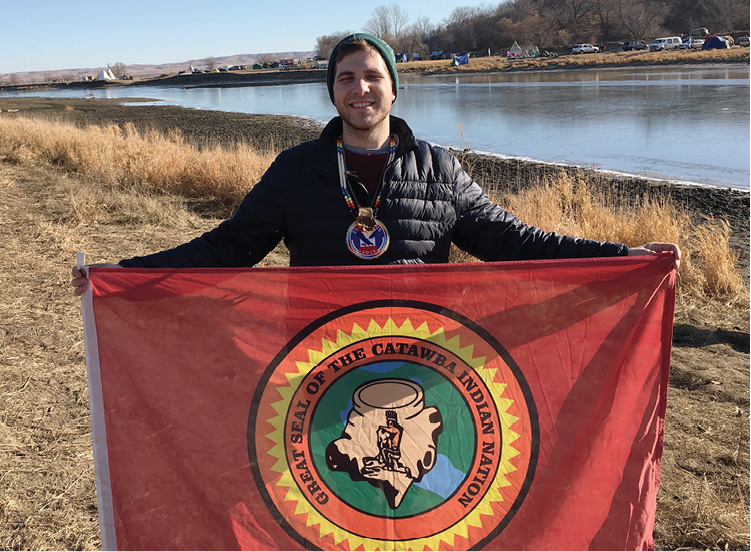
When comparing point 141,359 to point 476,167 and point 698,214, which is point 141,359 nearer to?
point 698,214

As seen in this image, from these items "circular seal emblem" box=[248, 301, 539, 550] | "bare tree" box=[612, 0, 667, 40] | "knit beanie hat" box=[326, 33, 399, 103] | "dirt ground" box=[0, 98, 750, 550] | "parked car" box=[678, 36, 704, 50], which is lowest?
"dirt ground" box=[0, 98, 750, 550]

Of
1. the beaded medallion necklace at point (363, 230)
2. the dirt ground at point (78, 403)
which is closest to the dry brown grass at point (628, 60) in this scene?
the dirt ground at point (78, 403)

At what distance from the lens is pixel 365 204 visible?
252 cm

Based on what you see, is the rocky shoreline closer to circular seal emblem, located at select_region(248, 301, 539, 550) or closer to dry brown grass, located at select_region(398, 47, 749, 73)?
circular seal emblem, located at select_region(248, 301, 539, 550)

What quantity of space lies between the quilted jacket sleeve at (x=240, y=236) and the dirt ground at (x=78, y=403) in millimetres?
1452

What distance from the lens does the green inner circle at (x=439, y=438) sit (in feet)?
7.86

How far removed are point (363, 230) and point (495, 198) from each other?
827cm

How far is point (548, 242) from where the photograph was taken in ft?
8.69

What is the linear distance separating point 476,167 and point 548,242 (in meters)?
11.9

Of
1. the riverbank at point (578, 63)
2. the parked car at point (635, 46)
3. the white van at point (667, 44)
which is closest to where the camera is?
the riverbank at point (578, 63)

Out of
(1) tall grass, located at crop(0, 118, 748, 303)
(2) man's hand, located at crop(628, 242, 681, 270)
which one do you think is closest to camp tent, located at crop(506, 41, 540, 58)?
(1) tall grass, located at crop(0, 118, 748, 303)

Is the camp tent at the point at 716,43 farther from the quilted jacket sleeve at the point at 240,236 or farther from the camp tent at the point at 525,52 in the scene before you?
the quilted jacket sleeve at the point at 240,236

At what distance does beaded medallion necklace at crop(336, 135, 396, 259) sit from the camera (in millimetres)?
2490

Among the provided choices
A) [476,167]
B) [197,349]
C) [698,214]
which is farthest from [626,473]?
[476,167]
